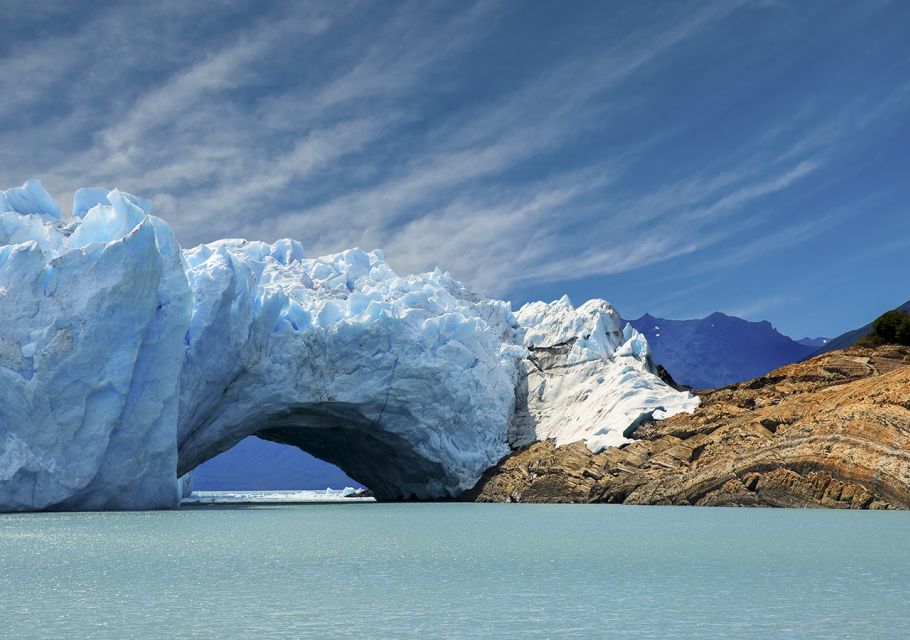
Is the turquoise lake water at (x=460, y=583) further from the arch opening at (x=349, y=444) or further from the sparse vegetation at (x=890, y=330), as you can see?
the sparse vegetation at (x=890, y=330)

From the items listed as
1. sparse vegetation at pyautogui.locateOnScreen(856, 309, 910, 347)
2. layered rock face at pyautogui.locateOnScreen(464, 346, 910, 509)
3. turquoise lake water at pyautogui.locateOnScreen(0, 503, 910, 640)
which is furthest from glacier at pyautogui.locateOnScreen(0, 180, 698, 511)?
sparse vegetation at pyautogui.locateOnScreen(856, 309, 910, 347)

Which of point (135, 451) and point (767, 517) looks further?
point (135, 451)

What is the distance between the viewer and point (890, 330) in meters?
40.6

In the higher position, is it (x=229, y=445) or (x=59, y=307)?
(x=59, y=307)

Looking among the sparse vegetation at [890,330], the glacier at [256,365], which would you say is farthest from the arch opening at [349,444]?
the sparse vegetation at [890,330]

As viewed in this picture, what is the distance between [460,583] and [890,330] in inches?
1462

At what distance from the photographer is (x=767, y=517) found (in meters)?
22.3

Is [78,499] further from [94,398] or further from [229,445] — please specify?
[229,445]

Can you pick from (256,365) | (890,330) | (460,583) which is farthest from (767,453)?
(460,583)

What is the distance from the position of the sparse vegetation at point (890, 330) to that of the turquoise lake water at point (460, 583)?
23.8 meters

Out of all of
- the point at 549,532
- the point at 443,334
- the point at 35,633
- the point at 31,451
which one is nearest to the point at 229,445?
the point at 443,334

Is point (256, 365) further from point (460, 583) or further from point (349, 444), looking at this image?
point (460, 583)

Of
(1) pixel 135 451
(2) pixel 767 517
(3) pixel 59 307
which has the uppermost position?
(3) pixel 59 307

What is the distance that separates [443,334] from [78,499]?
55.9 ft
